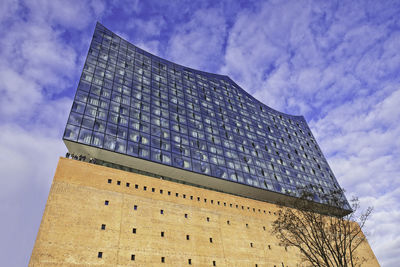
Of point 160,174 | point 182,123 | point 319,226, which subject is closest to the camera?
point 319,226

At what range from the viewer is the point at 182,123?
3581 cm

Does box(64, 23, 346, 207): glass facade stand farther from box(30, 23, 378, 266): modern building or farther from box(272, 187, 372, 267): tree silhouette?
box(272, 187, 372, 267): tree silhouette

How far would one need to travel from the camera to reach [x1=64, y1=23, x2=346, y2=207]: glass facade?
94.9 ft

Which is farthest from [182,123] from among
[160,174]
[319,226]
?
[319,226]

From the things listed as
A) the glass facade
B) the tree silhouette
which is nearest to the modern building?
the glass facade

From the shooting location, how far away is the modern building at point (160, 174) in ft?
69.5

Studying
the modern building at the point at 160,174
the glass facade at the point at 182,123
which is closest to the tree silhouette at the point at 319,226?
the modern building at the point at 160,174

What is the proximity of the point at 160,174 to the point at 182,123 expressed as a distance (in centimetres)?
806

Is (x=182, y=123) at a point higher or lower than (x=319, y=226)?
higher

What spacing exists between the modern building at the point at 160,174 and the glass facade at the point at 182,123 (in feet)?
0.52

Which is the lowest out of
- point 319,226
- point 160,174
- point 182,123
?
point 319,226

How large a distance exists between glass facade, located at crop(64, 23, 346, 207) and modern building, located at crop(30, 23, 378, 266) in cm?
16

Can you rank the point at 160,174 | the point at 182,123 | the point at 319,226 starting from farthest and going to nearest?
the point at 182,123
the point at 160,174
the point at 319,226

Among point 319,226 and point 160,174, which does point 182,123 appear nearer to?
point 160,174
